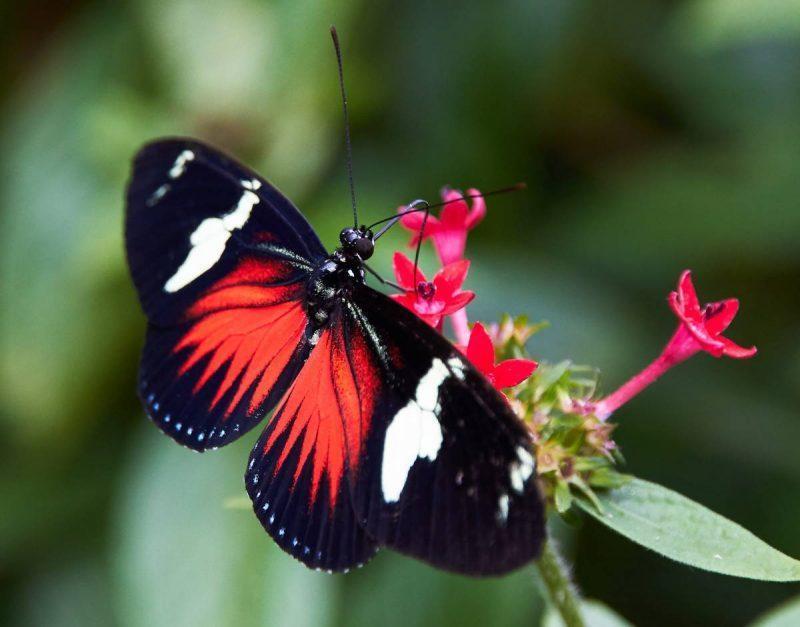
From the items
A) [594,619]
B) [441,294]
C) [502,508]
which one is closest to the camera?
[502,508]

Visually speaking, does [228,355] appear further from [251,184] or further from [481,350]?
[481,350]

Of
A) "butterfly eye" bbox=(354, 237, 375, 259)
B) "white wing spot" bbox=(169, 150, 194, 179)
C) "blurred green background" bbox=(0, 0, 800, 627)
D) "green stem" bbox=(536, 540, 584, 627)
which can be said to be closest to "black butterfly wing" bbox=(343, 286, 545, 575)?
"butterfly eye" bbox=(354, 237, 375, 259)

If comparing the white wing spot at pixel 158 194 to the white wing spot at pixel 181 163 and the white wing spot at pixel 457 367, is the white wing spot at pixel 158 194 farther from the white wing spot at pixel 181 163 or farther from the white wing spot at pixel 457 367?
the white wing spot at pixel 457 367

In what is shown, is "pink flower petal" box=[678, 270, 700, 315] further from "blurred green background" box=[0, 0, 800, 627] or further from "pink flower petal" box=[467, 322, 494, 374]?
"blurred green background" box=[0, 0, 800, 627]

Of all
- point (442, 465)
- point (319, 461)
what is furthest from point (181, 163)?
point (442, 465)

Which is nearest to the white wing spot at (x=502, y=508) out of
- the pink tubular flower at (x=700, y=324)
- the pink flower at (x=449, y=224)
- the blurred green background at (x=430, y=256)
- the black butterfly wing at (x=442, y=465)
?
the black butterfly wing at (x=442, y=465)
